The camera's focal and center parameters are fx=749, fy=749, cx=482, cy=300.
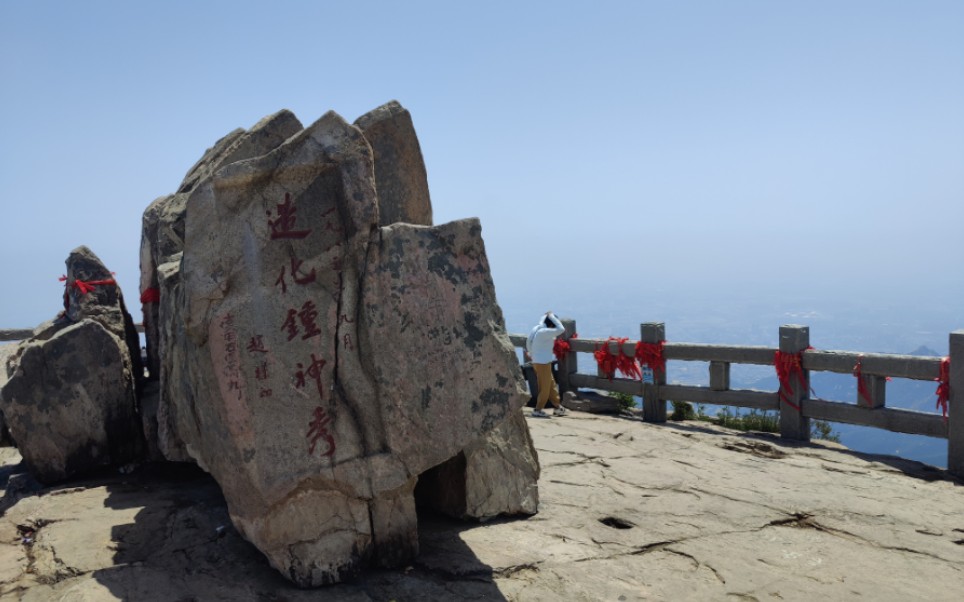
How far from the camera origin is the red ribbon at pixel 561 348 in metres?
10.2

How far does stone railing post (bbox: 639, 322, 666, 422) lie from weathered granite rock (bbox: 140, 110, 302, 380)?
5283mm

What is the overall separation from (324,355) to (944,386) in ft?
18.8

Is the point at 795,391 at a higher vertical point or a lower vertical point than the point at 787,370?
lower

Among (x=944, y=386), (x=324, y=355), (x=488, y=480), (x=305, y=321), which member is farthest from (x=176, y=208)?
(x=944, y=386)

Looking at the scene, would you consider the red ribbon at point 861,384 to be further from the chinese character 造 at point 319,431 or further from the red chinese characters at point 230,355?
the red chinese characters at point 230,355

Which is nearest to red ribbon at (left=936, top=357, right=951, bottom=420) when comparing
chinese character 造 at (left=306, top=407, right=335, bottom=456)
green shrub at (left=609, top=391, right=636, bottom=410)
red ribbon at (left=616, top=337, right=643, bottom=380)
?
red ribbon at (left=616, top=337, right=643, bottom=380)

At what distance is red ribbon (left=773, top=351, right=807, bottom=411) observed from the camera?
791 centimetres

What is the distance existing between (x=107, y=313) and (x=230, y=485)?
10.4 ft

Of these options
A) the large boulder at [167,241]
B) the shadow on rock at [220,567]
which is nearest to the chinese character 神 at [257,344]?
the large boulder at [167,241]

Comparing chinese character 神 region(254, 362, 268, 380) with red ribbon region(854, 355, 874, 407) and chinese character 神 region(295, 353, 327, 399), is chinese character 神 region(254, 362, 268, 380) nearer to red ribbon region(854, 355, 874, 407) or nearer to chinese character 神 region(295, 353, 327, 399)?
chinese character 神 region(295, 353, 327, 399)

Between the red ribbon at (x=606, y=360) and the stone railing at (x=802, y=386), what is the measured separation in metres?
0.06

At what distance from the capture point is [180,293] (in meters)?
4.62

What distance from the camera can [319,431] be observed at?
4195mm

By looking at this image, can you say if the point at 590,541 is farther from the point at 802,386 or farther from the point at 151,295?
the point at 151,295
